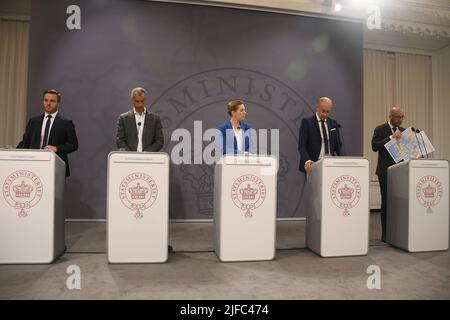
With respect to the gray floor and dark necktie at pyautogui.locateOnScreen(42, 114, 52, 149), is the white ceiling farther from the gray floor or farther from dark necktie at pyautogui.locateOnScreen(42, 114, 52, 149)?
the gray floor

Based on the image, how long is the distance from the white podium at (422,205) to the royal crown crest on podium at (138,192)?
7.72 ft

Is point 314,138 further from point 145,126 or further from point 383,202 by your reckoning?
point 145,126

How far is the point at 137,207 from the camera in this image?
269 centimetres

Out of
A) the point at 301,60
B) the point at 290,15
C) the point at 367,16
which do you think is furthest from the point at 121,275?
the point at 367,16

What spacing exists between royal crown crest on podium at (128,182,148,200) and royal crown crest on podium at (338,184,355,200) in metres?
1.63

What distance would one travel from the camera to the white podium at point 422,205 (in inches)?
127

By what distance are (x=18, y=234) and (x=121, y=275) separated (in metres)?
0.90

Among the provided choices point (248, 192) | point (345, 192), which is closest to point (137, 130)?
point (248, 192)

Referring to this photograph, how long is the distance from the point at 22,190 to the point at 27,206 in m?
0.13

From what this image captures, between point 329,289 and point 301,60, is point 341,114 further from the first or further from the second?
point 329,289

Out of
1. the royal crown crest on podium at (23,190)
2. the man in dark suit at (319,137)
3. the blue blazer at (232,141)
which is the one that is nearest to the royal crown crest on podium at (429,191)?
the man in dark suit at (319,137)

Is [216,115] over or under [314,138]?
over

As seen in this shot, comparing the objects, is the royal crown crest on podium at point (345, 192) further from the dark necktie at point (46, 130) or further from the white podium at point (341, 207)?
the dark necktie at point (46, 130)

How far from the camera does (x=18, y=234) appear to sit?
2.64m
